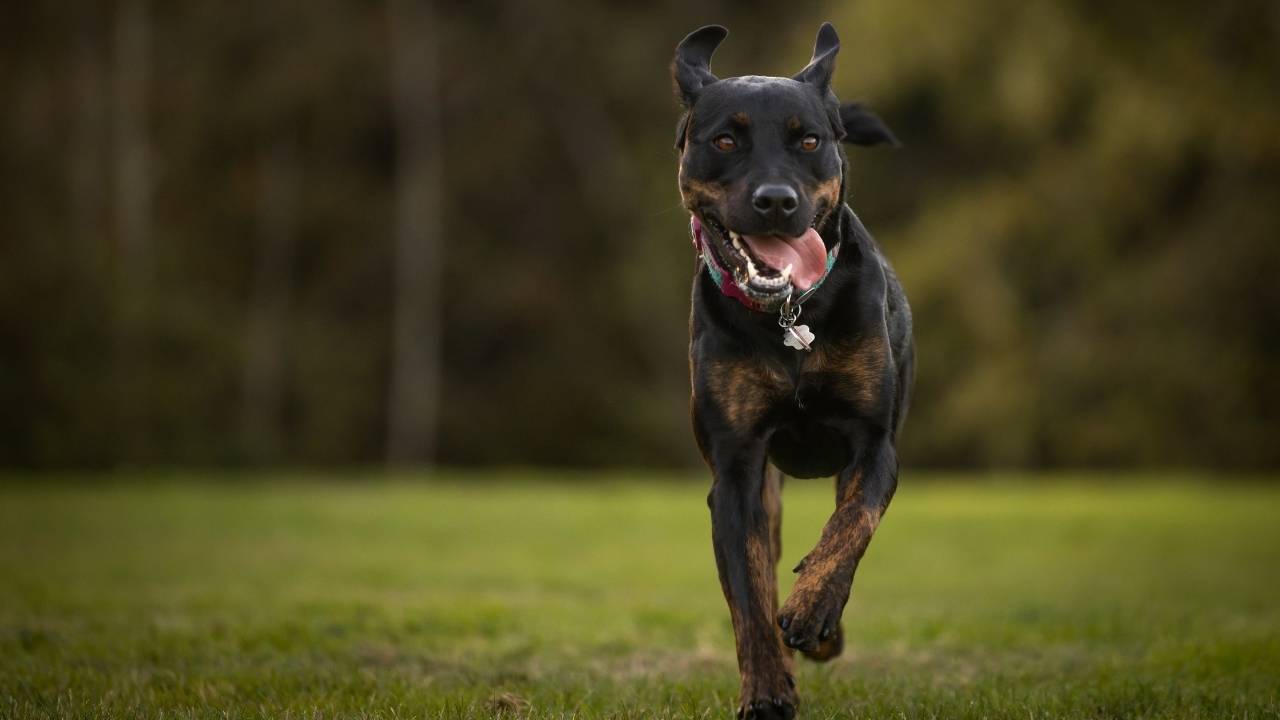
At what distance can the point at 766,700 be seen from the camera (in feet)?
15.1

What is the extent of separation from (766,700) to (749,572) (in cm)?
42

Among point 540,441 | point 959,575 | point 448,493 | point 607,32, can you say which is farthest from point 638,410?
point 959,575

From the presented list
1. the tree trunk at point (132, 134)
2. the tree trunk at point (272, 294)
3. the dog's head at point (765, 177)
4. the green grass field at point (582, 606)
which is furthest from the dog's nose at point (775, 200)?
the tree trunk at point (272, 294)

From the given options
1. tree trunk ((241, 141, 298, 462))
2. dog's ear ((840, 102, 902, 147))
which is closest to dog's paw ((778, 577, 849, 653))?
dog's ear ((840, 102, 902, 147))

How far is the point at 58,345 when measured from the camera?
92.9 ft

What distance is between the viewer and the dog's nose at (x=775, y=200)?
459 centimetres

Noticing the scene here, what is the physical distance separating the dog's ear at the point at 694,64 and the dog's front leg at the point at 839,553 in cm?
141

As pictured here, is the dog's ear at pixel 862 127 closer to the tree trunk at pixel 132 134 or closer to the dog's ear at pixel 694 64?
the dog's ear at pixel 694 64

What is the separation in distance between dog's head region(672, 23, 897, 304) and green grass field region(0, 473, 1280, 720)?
61.1 inches

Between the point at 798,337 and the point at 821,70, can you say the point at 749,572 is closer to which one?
the point at 798,337

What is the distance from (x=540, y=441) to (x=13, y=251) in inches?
526

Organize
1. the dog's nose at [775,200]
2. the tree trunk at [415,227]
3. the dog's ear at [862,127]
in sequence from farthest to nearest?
the tree trunk at [415,227]
the dog's ear at [862,127]
the dog's nose at [775,200]

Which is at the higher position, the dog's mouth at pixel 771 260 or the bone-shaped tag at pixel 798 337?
the dog's mouth at pixel 771 260

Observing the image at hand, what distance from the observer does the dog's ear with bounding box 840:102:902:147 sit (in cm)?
596
